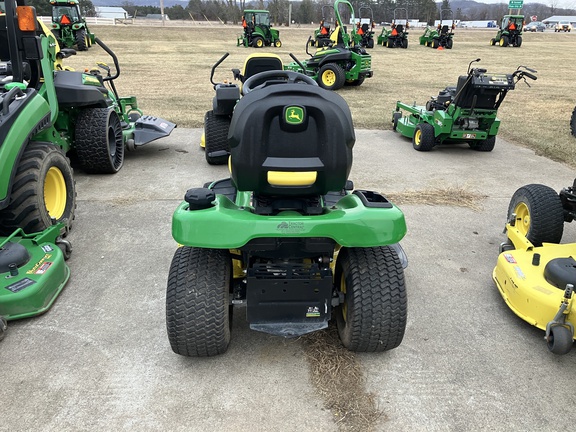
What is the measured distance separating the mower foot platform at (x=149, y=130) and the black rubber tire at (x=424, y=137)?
367 centimetres

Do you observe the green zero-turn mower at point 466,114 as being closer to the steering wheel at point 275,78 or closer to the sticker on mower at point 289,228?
the steering wheel at point 275,78

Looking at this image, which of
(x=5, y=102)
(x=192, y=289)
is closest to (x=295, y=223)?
(x=192, y=289)

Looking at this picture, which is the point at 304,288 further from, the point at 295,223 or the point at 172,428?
the point at 172,428

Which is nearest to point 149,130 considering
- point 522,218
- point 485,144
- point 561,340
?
point 522,218

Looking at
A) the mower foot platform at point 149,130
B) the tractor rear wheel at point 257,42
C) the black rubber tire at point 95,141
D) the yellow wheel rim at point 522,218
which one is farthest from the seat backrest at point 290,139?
the tractor rear wheel at point 257,42

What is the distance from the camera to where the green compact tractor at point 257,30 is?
25938mm

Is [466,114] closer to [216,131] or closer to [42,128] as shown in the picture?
[216,131]

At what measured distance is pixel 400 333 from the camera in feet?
8.79

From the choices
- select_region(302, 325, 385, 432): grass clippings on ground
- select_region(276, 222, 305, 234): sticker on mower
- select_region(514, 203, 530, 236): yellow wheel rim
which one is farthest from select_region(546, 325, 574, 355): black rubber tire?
select_region(276, 222, 305, 234): sticker on mower

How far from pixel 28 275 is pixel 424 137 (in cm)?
578

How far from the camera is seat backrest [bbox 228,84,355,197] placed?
2.43 m

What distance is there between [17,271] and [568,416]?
10.7 ft

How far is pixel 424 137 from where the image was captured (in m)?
7.26

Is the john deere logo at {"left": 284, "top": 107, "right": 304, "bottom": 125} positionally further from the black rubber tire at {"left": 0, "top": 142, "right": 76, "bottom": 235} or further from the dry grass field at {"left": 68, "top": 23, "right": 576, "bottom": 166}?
the dry grass field at {"left": 68, "top": 23, "right": 576, "bottom": 166}
